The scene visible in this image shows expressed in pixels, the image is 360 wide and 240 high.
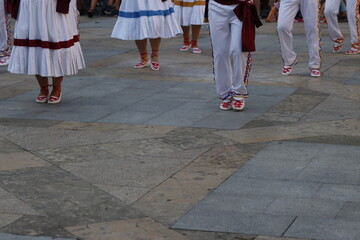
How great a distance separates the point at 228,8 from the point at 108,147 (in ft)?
7.15

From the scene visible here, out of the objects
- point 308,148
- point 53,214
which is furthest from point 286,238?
point 308,148

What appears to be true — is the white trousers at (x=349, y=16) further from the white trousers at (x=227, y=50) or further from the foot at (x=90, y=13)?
the foot at (x=90, y=13)

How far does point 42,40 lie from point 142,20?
2.68m

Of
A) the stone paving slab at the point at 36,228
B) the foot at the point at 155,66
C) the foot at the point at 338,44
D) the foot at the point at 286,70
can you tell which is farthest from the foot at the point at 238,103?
the foot at the point at 338,44

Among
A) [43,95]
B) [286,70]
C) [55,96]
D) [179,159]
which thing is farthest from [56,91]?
[286,70]

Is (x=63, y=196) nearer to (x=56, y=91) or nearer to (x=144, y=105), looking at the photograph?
(x=144, y=105)

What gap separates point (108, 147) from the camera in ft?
24.3

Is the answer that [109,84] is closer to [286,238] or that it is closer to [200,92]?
[200,92]

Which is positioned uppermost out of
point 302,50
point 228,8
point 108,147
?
point 228,8

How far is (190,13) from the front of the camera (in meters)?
13.3

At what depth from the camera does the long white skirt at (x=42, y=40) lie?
30.0 feet

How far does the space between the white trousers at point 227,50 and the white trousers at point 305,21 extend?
2.18m

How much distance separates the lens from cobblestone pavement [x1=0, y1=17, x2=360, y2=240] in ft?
17.6

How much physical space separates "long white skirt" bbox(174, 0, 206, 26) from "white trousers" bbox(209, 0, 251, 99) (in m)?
4.41
